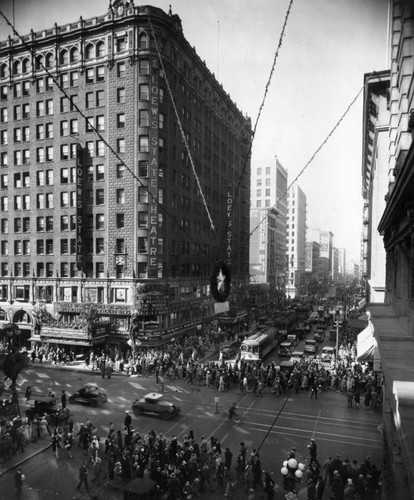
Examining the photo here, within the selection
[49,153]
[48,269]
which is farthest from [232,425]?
[49,153]

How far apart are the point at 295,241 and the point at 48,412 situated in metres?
127

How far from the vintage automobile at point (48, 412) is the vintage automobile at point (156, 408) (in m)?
4.17

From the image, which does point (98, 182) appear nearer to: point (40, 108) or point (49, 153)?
point (49, 153)

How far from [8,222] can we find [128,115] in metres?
21.4

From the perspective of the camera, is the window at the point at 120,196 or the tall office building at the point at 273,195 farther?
the tall office building at the point at 273,195

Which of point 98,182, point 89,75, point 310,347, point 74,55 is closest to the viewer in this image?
point 310,347

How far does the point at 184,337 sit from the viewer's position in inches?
1932

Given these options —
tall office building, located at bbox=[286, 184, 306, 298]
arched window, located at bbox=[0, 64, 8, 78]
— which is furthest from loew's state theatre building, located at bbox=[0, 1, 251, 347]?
tall office building, located at bbox=[286, 184, 306, 298]

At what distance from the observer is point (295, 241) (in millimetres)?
143125

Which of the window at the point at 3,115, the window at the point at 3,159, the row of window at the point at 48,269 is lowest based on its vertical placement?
the row of window at the point at 48,269

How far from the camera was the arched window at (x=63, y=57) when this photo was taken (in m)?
47.7

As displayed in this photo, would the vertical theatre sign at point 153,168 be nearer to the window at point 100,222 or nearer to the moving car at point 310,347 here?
the window at point 100,222

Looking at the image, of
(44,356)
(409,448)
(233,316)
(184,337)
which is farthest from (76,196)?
(409,448)

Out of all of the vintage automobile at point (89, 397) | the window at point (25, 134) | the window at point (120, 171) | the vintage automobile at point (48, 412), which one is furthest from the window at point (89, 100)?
the vintage automobile at point (48, 412)
